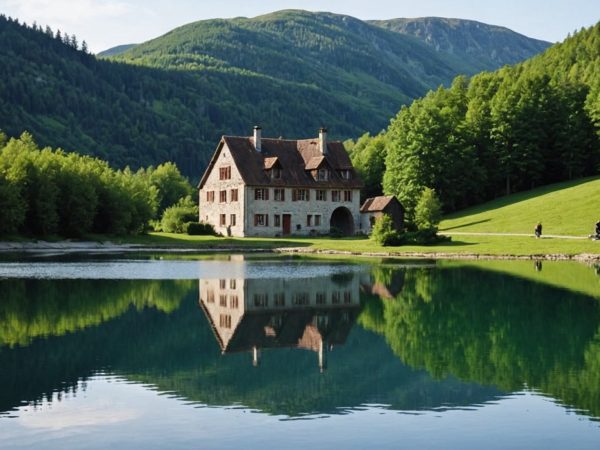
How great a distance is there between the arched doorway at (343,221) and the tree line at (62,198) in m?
21.1

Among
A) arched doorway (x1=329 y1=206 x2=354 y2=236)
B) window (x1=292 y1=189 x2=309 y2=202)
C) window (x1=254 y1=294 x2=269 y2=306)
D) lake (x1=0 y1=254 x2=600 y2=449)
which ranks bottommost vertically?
lake (x1=0 y1=254 x2=600 y2=449)

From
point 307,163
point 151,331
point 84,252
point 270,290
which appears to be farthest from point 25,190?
point 151,331

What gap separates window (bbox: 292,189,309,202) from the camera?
93.9 meters

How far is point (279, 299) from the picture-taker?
116 ft

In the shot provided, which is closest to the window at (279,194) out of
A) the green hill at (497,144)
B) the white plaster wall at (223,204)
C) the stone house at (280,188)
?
the stone house at (280,188)

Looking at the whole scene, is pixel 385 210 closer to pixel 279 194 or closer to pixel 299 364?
pixel 279 194

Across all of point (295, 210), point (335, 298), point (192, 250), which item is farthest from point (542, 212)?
point (335, 298)

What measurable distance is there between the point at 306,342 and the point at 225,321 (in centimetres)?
482

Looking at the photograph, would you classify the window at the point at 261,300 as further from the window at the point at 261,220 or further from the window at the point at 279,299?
the window at the point at 261,220

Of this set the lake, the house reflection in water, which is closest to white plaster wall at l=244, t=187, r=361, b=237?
the house reflection in water

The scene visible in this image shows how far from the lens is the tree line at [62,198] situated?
73.9 m

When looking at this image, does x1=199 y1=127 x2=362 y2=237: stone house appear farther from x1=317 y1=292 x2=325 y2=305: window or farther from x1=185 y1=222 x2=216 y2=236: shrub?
x1=317 y1=292 x2=325 y2=305: window

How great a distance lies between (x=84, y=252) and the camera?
71.0m

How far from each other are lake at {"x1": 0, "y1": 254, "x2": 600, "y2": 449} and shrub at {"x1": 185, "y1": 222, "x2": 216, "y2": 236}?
49.5 metres
